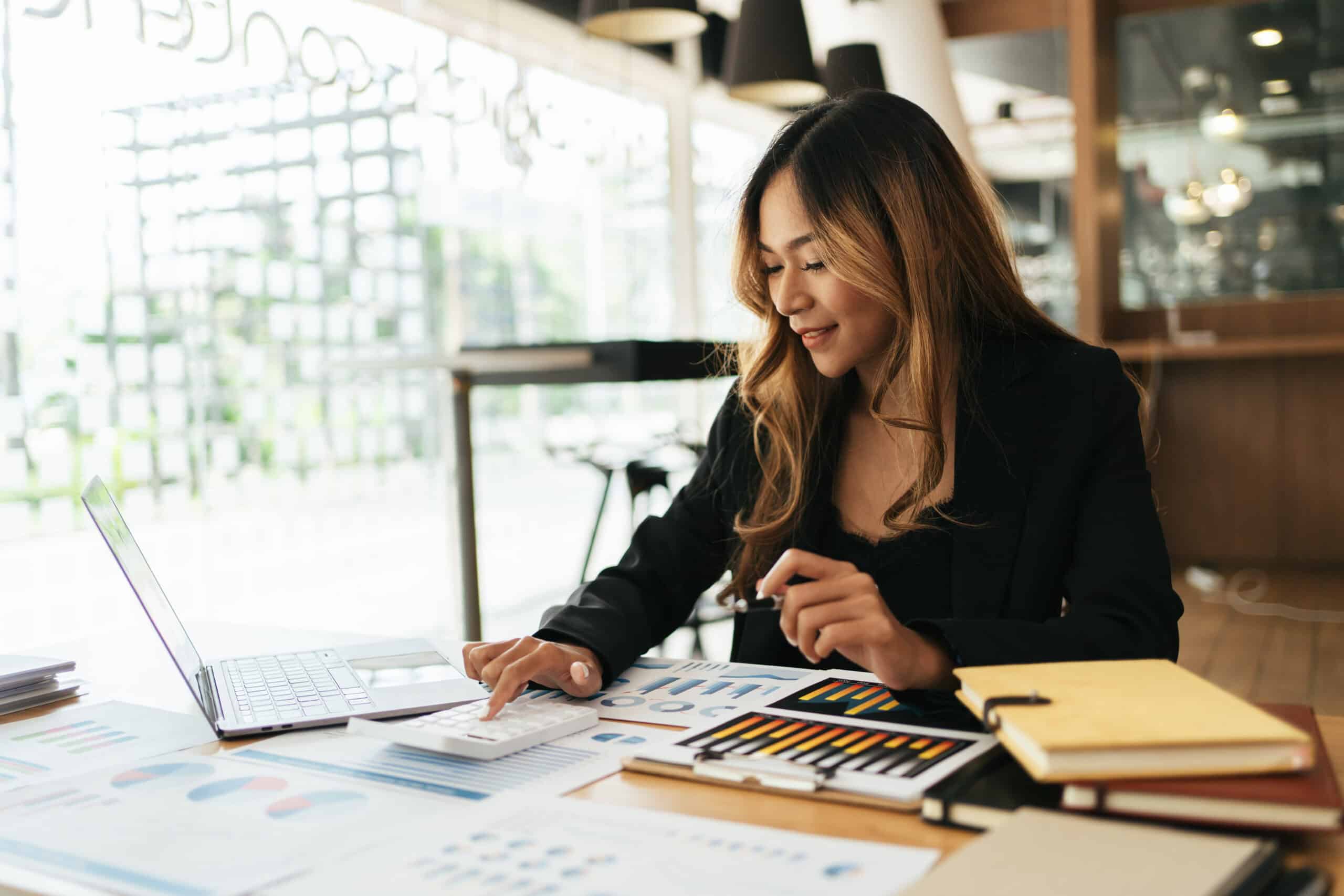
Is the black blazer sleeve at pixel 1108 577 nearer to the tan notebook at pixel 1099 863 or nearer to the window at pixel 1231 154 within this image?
the tan notebook at pixel 1099 863

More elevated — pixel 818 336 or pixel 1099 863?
pixel 818 336

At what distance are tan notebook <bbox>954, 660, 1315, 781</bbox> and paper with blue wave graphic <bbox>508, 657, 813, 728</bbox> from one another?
11.5 inches

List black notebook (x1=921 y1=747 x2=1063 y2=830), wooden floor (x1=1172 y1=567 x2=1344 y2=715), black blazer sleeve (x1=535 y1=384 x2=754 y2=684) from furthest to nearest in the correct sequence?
1. wooden floor (x1=1172 y1=567 x2=1344 y2=715)
2. black blazer sleeve (x1=535 y1=384 x2=754 y2=684)
3. black notebook (x1=921 y1=747 x2=1063 y2=830)

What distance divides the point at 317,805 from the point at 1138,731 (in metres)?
0.56

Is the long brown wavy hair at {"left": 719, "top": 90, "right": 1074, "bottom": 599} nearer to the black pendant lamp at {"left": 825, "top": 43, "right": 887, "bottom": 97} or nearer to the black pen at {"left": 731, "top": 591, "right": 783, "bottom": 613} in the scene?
the black pen at {"left": 731, "top": 591, "right": 783, "bottom": 613}

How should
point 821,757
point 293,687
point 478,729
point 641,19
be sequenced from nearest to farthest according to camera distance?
point 821,757, point 478,729, point 293,687, point 641,19

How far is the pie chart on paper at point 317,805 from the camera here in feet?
2.69

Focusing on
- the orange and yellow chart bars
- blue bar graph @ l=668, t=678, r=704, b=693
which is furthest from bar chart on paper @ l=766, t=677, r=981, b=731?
blue bar graph @ l=668, t=678, r=704, b=693

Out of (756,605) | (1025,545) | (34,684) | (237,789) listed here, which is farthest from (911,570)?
(34,684)

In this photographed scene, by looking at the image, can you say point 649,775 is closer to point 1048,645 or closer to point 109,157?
point 1048,645

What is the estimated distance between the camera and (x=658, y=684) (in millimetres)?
1200

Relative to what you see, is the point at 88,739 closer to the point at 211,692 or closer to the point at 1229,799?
the point at 211,692

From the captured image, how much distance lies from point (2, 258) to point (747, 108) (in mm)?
5329

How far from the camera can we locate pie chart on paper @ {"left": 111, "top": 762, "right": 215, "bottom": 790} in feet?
3.00
